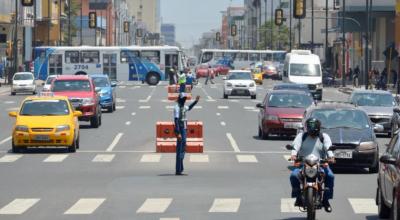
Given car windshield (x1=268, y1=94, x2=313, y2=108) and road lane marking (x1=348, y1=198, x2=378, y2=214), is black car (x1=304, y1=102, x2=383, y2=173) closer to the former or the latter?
road lane marking (x1=348, y1=198, x2=378, y2=214)

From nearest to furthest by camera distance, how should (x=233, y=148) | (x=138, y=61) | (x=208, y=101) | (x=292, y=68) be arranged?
(x=233, y=148)
(x=208, y=101)
(x=292, y=68)
(x=138, y=61)

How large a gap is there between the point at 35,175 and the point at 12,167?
226 cm

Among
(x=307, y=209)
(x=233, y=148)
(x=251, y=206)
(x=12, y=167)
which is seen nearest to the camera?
(x=307, y=209)

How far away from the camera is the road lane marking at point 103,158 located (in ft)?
97.7

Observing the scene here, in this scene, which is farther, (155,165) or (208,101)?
(208,101)

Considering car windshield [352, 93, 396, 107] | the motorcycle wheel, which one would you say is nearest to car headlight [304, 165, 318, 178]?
the motorcycle wheel

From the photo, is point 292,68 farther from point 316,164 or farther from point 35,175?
point 316,164

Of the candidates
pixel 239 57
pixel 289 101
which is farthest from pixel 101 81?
pixel 239 57

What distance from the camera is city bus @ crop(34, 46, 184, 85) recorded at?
3760 inches

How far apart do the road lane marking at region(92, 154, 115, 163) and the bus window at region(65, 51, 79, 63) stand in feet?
211

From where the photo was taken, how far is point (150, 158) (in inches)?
1204

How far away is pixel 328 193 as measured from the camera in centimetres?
1731

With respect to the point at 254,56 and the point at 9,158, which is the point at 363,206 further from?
the point at 254,56

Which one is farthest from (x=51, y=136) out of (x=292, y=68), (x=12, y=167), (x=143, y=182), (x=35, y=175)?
(x=292, y=68)
